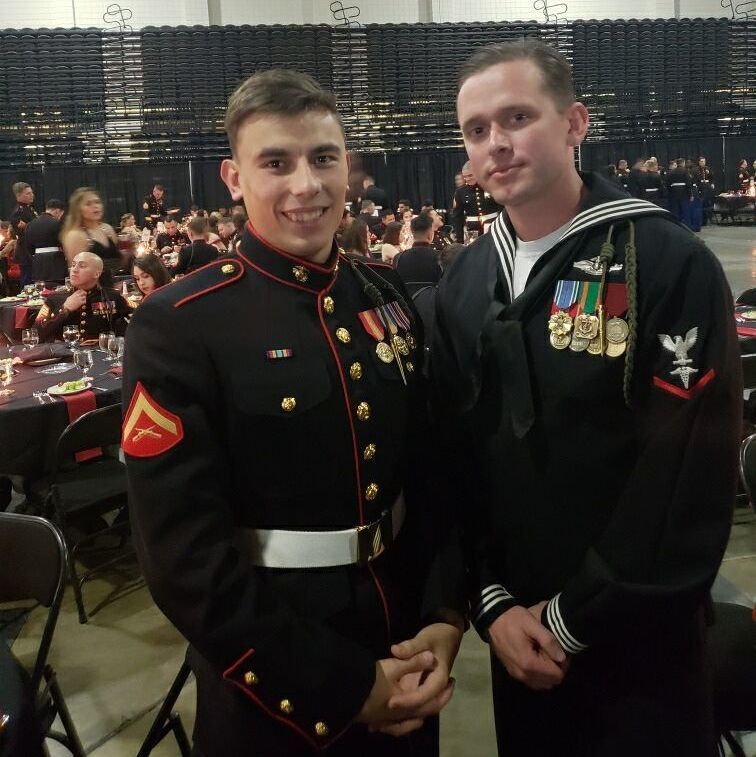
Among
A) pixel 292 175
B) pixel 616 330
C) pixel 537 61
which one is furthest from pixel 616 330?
pixel 292 175

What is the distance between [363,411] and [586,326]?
17.7 inches

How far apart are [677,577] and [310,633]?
2.19 ft

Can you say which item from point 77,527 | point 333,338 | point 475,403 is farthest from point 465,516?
point 77,527

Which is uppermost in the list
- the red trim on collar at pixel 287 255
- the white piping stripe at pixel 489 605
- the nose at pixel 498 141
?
the nose at pixel 498 141

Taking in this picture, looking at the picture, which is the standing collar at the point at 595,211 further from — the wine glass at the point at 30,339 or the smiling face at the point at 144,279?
the wine glass at the point at 30,339

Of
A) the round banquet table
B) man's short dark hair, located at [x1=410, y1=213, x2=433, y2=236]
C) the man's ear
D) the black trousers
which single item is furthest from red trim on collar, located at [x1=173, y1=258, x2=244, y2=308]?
man's short dark hair, located at [x1=410, y1=213, x2=433, y2=236]

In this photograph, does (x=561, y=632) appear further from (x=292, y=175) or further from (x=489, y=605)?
(x=292, y=175)

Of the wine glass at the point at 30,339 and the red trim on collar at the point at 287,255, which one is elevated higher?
the red trim on collar at the point at 287,255

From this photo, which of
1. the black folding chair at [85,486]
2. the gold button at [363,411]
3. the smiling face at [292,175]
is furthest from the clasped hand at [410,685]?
the black folding chair at [85,486]

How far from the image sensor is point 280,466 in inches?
55.4

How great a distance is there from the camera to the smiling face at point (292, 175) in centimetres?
137

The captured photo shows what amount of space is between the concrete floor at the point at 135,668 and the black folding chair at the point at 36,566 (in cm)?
47

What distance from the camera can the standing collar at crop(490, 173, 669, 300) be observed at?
60.6 inches

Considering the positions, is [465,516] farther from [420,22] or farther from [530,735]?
[420,22]
